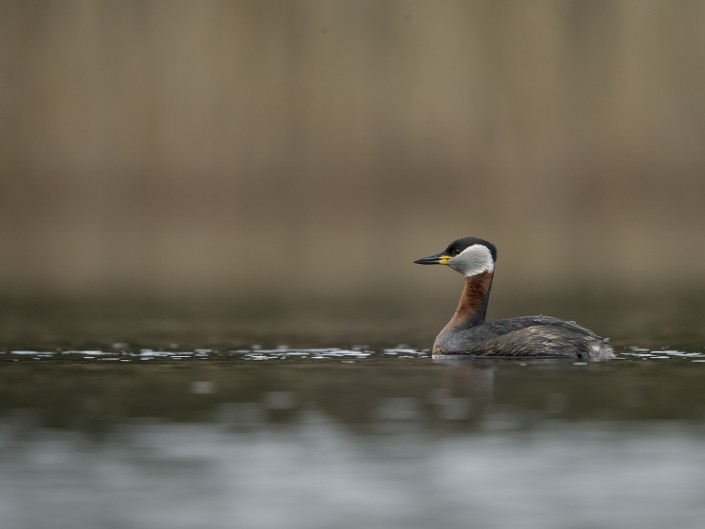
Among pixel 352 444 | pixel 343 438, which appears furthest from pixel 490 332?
pixel 352 444

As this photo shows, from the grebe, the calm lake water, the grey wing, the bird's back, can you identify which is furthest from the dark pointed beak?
the grey wing

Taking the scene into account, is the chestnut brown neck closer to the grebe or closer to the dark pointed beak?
the grebe

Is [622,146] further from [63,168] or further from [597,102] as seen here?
[63,168]

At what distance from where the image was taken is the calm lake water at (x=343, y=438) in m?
11.3

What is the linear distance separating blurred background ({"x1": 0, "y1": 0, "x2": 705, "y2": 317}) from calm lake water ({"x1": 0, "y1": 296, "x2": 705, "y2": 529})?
3692 inches

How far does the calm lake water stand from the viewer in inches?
443

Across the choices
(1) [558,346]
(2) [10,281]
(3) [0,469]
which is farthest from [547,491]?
(2) [10,281]

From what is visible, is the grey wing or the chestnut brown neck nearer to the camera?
the grey wing

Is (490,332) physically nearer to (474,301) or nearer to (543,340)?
(543,340)

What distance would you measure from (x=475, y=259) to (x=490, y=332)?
1.48 metres

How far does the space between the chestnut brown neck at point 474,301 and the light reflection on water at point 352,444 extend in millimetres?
1390

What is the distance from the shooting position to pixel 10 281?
115 feet

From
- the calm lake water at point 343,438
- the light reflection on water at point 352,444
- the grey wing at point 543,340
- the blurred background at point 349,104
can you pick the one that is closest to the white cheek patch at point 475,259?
the calm lake water at point 343,438

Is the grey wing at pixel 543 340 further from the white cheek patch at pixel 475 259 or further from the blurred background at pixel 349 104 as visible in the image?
the blurred background at pixel 349 104
